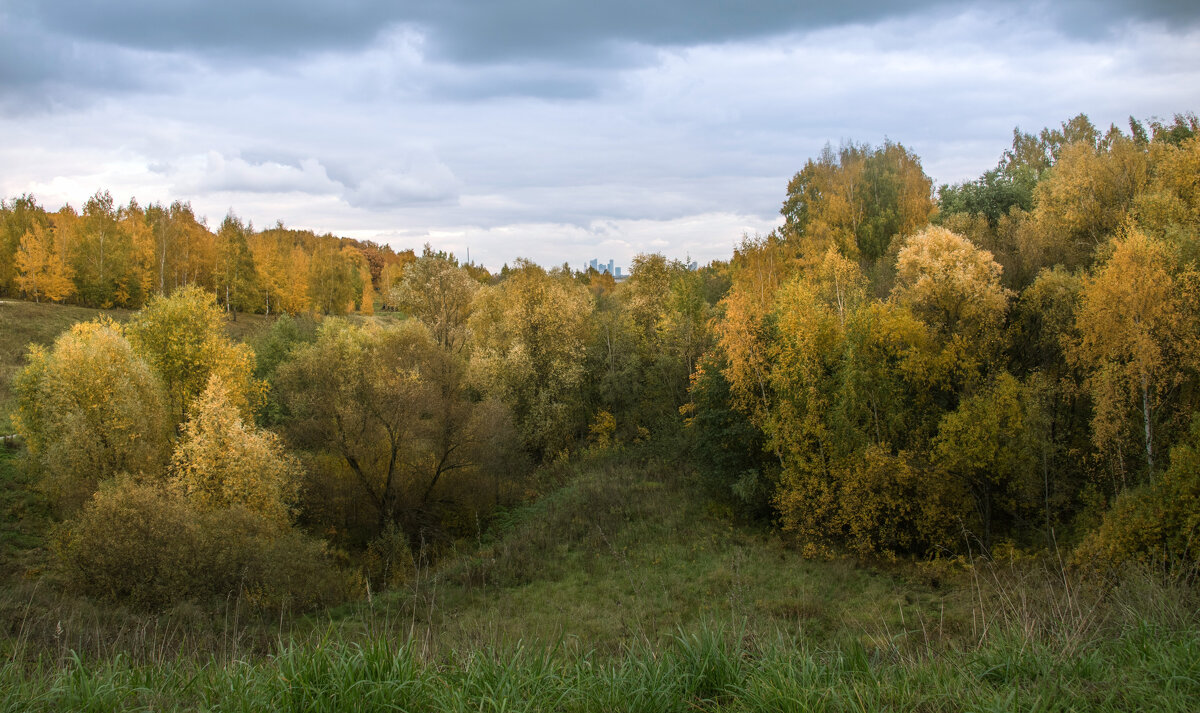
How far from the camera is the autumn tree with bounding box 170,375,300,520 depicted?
19828 mm

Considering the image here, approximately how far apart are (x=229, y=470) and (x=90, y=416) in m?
6.97

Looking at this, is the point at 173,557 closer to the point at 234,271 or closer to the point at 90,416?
the point at 90,416

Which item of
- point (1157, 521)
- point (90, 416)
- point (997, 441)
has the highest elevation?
point (90, 416)

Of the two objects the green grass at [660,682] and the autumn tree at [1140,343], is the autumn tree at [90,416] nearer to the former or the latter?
the green grass at [660,682]

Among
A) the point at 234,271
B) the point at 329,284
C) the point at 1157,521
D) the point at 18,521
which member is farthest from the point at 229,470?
the point at 329,284

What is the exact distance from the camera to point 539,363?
35.6 metres

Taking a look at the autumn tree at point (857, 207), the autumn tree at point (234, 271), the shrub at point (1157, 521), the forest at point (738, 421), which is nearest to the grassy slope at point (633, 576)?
the forest at point (738, 421)

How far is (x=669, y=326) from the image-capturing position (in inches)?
1484

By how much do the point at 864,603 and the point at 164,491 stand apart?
20.6 meters

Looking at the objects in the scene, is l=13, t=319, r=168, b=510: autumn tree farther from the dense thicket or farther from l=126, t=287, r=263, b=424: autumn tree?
l=126, t=287, r=263, b=424: autumn tree

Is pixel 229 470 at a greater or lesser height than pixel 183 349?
lesser

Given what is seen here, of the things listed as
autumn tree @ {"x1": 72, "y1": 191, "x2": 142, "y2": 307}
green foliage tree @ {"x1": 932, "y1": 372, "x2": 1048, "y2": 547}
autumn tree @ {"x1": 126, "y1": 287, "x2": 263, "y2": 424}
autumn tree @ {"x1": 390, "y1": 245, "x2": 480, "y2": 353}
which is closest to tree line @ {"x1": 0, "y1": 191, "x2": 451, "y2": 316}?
autumn tree @ {"x1": 72, "y1": 191, "x2": 142, "y2": 307}

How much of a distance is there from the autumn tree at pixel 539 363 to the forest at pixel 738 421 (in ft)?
0.57

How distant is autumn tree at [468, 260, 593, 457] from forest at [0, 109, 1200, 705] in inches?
6.9
